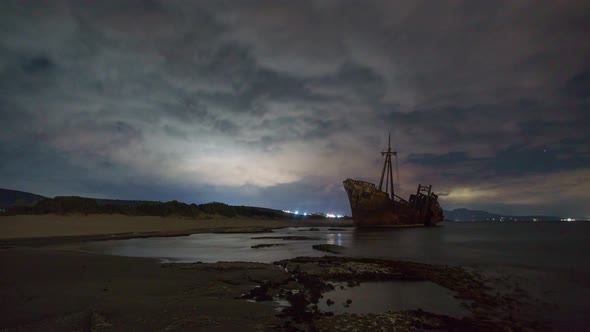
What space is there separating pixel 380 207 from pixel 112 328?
63.3 metres

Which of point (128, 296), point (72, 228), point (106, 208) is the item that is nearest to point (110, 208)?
point (106, 208)

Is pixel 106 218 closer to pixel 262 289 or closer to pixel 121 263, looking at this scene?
pixel 121 263

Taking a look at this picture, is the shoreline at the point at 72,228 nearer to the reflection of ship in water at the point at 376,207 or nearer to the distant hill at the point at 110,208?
the distant hill at the point at 110,208

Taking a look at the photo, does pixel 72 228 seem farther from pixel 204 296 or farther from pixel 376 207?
pixel 376 207

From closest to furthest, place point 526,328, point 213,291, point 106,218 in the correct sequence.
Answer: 1. point 526,328
2. point 213,291
3. point 106,218

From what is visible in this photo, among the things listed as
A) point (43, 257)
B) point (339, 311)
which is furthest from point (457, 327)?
point (43, 257)

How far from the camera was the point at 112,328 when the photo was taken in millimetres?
6500

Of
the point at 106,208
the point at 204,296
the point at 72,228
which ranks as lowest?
the point at 204,296

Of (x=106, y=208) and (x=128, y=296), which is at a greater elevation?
(x=106, y=208)

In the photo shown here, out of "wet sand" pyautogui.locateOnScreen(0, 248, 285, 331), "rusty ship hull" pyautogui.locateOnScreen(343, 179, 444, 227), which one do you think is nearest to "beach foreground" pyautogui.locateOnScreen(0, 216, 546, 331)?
"wet sand" pyautogui.locateOnScreen(0, 248, 285, 331)

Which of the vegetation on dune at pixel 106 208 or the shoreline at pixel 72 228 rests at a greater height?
the vegetation on dune at pixel 106 208

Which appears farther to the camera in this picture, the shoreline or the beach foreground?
the shoreline

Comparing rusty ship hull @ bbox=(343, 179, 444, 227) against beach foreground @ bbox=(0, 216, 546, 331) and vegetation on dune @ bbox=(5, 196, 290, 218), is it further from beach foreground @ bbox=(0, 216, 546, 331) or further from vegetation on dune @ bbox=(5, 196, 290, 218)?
beach foreground @ bbox=(0, 216, 546, 331)

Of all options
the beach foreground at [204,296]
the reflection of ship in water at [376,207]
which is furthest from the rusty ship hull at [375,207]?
the beach foreground at [204,296]
